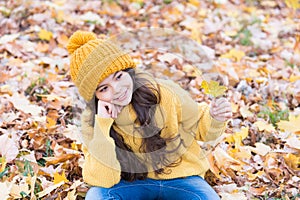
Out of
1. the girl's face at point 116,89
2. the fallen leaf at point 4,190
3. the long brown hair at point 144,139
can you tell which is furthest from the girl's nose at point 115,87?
the fallen leaf at point 4,190

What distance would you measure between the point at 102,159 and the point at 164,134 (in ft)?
1.04

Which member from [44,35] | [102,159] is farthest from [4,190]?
[44,35]

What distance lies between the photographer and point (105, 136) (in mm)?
2154

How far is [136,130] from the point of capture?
7.36 feet

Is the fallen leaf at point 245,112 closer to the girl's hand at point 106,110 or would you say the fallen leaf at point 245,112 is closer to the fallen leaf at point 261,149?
the fallen leaf at point 261,149

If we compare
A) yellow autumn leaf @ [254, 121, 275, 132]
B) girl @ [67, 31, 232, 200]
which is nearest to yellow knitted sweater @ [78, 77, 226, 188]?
girl @ [67, 31, 232, 200]

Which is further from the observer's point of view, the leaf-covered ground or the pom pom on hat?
the leaf-covered ground

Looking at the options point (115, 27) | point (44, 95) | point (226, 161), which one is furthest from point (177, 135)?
point (115, 27)

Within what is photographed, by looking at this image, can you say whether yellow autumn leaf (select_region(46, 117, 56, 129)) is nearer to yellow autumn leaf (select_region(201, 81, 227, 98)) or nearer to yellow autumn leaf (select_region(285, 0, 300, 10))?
yellow autumn leaf (select_region(201, 81, 227, 98))

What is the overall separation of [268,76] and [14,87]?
176 centimetres

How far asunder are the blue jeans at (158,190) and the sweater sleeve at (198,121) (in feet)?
0.71

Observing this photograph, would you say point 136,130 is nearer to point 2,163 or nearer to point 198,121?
point 198,121

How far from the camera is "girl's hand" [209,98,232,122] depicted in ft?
7.16

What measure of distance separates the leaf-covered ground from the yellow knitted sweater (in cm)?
19
